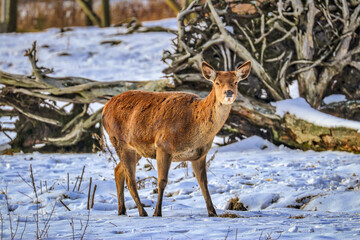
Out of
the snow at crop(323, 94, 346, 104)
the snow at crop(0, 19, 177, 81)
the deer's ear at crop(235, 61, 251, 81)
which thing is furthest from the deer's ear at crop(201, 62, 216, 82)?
the snow at crop(0, 19, 177, 81)

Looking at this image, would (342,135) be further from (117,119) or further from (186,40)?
(117,119)

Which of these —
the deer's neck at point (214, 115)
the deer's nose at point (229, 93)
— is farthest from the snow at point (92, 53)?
the deer's nose at point (229, 93)


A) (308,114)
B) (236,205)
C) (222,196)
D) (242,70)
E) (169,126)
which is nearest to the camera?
(169,126)

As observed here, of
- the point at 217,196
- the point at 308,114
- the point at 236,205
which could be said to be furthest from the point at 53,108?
the point at 236,205

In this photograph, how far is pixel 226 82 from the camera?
530 centimetres

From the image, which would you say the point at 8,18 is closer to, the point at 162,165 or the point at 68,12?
the point at 68,12

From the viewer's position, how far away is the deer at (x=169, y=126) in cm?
535

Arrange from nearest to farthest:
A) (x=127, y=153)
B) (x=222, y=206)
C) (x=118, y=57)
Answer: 1. (x=127, y=153)
2. (x=222, y=206)
3. (x=118, y=57)

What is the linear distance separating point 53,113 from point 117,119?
6.62 meters

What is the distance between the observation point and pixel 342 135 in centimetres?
947

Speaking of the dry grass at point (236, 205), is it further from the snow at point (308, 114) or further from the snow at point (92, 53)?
the snow at point (92, 53)

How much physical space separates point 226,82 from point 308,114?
516cm

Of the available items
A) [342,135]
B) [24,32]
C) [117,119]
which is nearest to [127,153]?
[117,119]

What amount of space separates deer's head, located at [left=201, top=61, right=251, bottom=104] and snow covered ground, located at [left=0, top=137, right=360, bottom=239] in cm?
127
